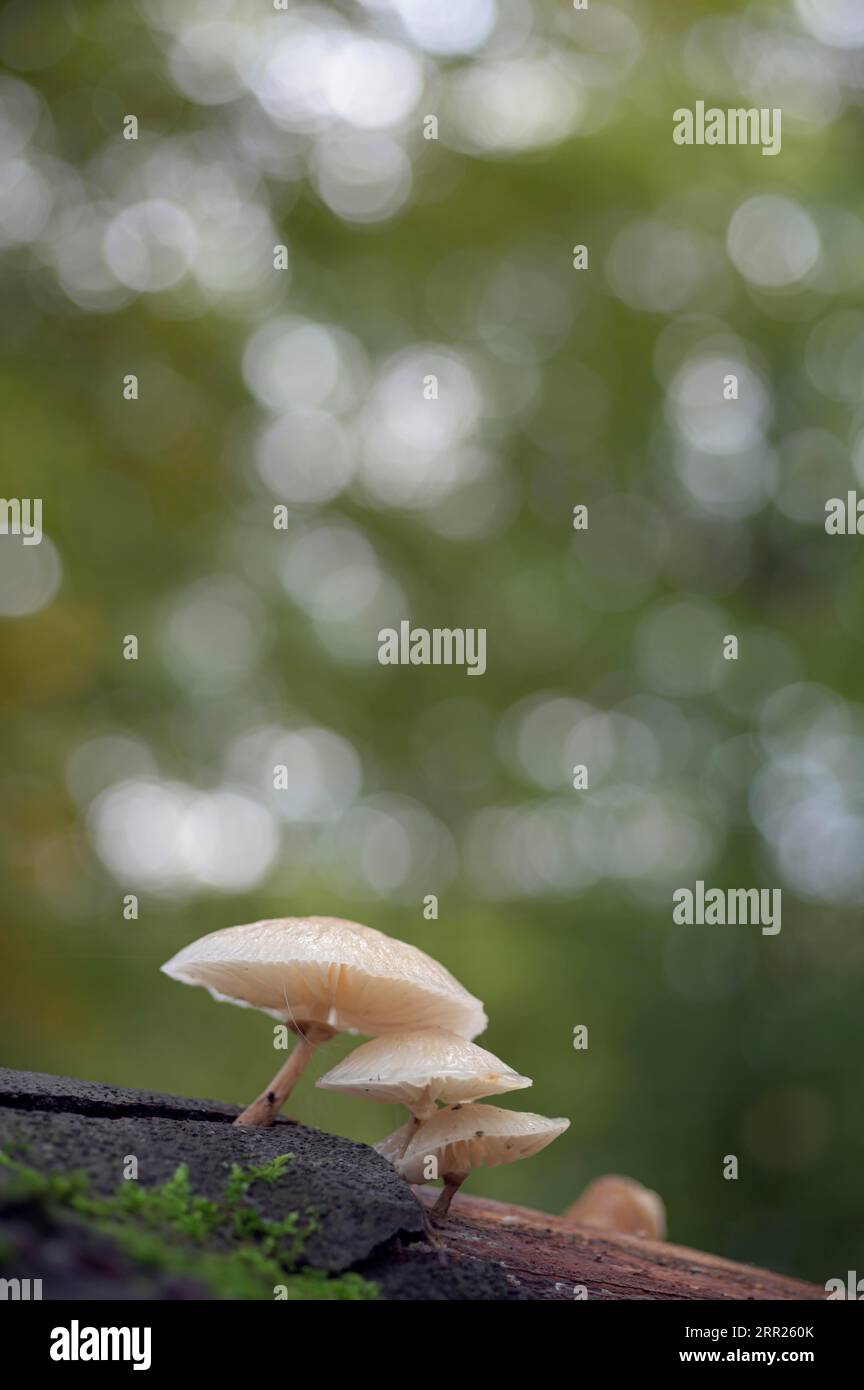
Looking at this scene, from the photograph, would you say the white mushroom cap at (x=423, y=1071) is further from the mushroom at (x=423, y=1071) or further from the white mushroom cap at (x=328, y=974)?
the white mushroom cap at (x=328, y=974)

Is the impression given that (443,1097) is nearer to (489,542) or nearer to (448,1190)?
(448,1190)

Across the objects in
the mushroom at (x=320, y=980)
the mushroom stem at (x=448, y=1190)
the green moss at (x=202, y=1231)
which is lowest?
the mushroom stem at (x=448, y=1190)

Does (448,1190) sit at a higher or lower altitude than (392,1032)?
lower

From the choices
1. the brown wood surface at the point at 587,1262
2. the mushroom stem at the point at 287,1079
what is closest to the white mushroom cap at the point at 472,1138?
the brown wood surface at the point at 587,1262

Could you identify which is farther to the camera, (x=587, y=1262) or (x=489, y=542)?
(x=489, y=542)

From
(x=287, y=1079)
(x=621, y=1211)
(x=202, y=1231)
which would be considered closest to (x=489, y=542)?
(x=621, y=1211)

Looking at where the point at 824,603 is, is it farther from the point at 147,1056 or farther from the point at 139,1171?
the point at 139,1171
